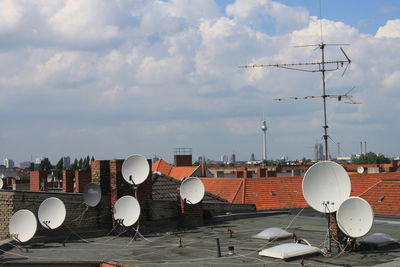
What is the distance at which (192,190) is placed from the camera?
26703mm

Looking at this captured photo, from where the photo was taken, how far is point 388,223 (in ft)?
88.5

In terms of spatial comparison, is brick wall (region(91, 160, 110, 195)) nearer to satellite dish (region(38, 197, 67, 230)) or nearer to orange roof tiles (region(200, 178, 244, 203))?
satellite dish (region(38, 197, 67, 230))

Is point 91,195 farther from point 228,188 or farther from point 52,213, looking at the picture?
point 228,188

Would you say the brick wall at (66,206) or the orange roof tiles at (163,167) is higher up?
the orange roof tiles at (163,167)

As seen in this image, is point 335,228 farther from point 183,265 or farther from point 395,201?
point 395,201

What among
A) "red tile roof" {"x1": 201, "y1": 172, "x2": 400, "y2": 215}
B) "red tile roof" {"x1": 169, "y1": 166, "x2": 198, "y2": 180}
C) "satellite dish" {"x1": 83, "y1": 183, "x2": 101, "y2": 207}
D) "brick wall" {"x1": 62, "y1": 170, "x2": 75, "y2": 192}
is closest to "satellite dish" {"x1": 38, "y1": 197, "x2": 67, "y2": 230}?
"satellite dish" {"x1": 83, "y1": 183, "x2": 101, "y2": 207}

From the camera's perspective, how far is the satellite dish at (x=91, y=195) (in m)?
24.5

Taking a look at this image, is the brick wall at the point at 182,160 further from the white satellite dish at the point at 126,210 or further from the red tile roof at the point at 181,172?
the white satellite dish at the point at 126,210

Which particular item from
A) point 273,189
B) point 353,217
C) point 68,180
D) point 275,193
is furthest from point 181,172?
point 353,217

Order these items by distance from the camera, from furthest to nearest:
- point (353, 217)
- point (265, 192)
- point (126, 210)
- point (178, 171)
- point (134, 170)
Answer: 1. point (178, 171)
2. point (265, 192)
3. point (134, 170)
4. point (126, 210)
5. point (353, 217)

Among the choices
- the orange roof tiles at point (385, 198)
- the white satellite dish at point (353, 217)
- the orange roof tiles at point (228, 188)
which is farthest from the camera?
the orange roof tiles at point (228, 188)

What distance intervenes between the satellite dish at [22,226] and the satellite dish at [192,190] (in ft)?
28.4

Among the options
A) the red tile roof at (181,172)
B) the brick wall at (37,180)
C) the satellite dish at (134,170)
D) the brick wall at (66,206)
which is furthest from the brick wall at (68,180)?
the red tile roof at (181,172)

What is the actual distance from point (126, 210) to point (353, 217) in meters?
11.1
